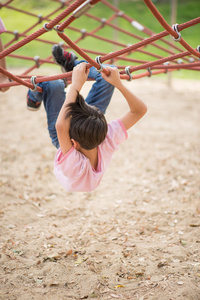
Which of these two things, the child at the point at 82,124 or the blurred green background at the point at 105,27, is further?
the blurred green background at the point at 105,27

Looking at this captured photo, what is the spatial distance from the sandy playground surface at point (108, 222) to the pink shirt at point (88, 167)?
54 centimetres

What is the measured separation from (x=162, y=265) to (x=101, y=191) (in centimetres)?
125

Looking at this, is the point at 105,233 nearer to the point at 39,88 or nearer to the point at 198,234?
the point at 198,234

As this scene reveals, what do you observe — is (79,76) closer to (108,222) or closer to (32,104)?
(32,104)

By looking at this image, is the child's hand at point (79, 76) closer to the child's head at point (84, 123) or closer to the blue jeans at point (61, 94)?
the child's head at point (84, 123)

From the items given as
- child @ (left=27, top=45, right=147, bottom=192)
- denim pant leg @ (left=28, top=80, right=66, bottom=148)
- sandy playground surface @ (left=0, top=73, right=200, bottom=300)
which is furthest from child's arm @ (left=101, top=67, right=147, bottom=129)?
sandy playground surface @ (left=0, top=73, right=200, bottom=300)

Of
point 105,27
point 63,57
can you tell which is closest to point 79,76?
point 63,57

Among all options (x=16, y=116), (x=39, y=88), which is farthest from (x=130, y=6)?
(x=39, y=88)

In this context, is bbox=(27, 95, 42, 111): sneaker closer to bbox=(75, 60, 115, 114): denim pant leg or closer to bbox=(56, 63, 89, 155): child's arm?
bbox=(75, 60, 115, 114): denim pant leg

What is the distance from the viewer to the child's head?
1533mm

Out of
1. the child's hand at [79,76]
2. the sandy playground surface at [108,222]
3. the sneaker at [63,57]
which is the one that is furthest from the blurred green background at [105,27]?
the child's hand at [79,76]

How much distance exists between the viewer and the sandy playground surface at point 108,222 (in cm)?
177

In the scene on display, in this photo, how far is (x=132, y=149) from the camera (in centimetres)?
387

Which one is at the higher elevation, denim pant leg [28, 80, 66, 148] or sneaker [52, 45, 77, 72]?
sneaker [52, 45, 77, 72]
